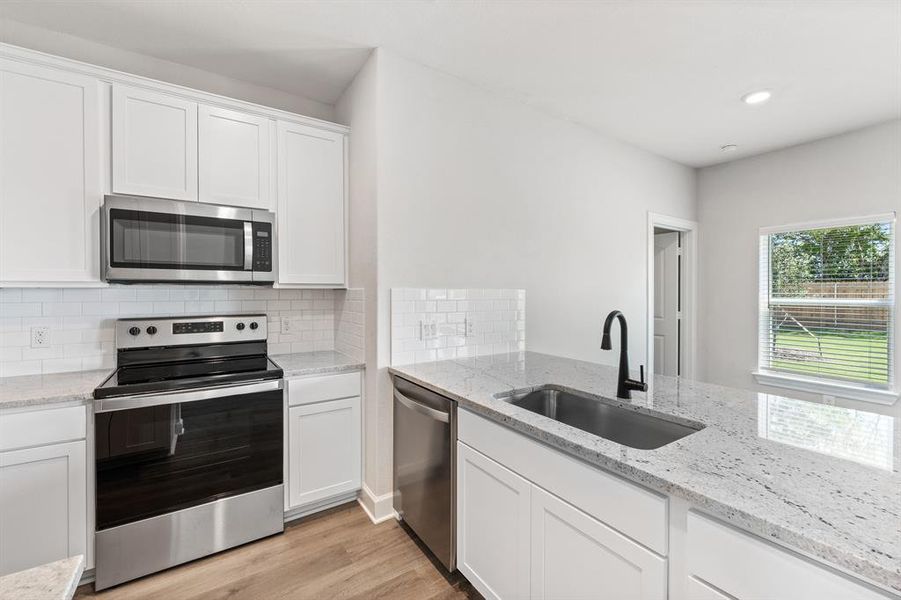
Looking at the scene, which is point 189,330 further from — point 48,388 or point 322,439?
point 322,439

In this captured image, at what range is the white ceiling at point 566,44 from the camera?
75.5 inches

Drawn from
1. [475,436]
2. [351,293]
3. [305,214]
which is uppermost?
[305,214]

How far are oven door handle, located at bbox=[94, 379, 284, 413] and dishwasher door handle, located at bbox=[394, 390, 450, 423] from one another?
638 mm

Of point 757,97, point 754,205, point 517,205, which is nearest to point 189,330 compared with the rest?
point 517,205

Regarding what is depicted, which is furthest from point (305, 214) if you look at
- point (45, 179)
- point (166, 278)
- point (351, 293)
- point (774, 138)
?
point (774, 138)

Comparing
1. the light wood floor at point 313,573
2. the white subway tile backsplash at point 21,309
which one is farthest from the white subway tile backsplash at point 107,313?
the light wood floor at point 313,573

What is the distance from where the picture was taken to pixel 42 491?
1657 millimetres

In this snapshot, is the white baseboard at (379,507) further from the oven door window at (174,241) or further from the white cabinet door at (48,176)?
the white cabinet door at (48,176)

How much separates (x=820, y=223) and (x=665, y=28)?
2.64 meters

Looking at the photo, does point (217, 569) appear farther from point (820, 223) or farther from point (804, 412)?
point (820, 223)

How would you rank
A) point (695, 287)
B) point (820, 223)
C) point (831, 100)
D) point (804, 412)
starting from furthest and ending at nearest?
point (695, 287) < point (820, 223) < point (831, 100) < point (804, 412)

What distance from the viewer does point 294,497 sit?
7.25 ft

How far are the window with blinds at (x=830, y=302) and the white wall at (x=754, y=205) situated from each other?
0.31 ft

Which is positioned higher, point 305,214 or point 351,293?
point 305,214
